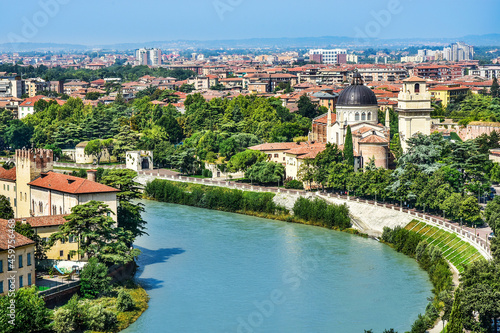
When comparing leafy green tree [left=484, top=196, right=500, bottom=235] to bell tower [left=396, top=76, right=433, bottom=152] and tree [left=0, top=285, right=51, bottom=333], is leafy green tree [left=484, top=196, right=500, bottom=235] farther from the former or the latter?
tree [left=0, top=285, right=51, bottom=333]

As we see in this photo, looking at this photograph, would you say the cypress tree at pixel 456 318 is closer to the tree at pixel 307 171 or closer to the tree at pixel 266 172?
the tree at pixel 307 171

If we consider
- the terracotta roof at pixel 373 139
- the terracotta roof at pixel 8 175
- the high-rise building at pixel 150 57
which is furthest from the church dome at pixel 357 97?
the high-rise building at pixel 150 57

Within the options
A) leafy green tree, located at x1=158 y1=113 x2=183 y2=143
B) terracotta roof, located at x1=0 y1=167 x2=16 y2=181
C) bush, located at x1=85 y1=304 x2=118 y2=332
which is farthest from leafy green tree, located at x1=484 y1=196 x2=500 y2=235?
leafy green tree, located at x1=158 y1=113 x2=183 y2=143

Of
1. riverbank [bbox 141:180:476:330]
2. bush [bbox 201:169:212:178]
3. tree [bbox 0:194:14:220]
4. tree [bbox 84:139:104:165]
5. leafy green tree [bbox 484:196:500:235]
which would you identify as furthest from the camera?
tree [bbox 84:139:104:165]

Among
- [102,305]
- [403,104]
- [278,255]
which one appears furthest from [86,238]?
[403,104]

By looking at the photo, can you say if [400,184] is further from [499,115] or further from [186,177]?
[499,115]

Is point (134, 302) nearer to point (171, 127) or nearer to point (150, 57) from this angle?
point (171, 127)

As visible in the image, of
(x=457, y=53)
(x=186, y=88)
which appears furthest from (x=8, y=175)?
(x=457, y=53)
